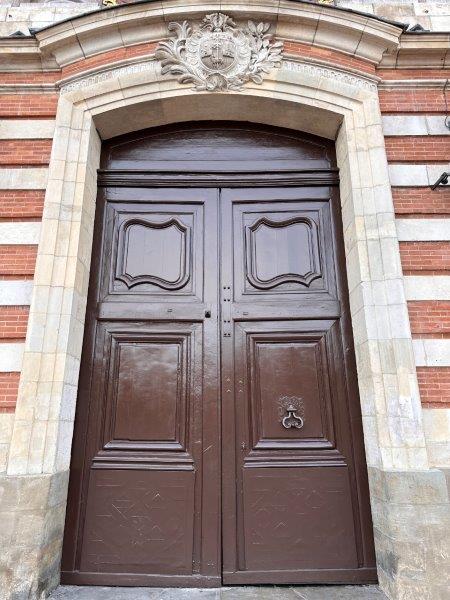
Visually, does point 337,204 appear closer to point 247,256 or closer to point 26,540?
point 247,256

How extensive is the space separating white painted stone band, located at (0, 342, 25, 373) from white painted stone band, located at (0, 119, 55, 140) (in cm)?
223

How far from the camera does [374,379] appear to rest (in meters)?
3.90

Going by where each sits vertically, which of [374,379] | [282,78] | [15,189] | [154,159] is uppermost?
[282,78]

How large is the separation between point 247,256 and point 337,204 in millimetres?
1185

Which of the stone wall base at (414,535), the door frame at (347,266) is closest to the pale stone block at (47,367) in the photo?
the door frame at (347,266)

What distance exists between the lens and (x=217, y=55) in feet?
15.7

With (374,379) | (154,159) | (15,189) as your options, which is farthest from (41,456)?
(154,159)

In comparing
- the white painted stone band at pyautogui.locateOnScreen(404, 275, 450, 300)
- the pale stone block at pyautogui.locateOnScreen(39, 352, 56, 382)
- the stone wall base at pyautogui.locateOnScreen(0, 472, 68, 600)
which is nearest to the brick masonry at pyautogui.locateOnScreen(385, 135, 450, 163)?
the white painted stone band at pyautogui.locateOnScreen(404, 275, 450, 300)

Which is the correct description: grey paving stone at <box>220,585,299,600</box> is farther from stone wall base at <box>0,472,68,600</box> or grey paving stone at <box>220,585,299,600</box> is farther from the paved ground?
stone wall base at <box>0,472,68,600</box>

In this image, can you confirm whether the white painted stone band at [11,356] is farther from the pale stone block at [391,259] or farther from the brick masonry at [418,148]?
the brick masonry at [418,148]

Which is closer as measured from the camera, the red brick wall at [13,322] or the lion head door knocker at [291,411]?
the red brick wall at [13,322]

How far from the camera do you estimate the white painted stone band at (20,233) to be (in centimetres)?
430

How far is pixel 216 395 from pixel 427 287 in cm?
226

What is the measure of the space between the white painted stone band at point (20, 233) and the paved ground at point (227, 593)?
10.2 ft
